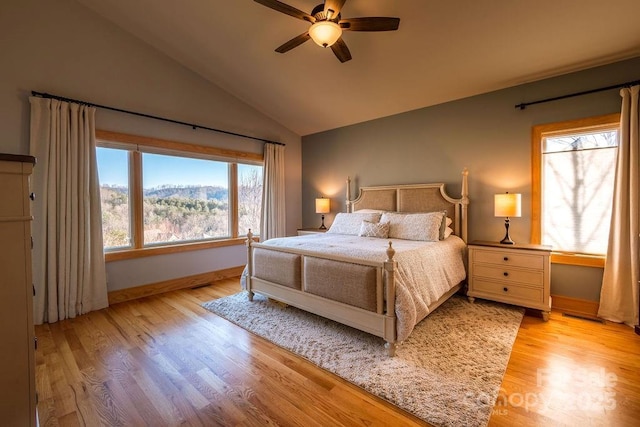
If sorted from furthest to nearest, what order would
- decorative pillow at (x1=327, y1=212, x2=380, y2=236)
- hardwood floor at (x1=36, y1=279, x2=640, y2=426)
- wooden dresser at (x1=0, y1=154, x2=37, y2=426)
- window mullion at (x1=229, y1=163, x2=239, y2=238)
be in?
window mullion at (x1=229, y1=163, x2=239, y2=238) < decorative pillow at (x1=327, y1=212, x2=380, y2=236) < hardwood floor at (x1=36, y1=279, x2=640, y2=426) < wooden dresser at (x1=0, y1=154, x2=37, y2=426)

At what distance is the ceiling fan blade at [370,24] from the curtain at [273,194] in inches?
117

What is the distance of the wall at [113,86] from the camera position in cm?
270

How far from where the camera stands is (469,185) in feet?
11.7

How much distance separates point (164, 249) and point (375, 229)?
9.40 ft

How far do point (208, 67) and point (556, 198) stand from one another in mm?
4691

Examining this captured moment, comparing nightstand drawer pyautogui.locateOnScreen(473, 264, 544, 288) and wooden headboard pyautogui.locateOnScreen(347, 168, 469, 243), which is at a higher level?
wooden headboard pyautogui.locateOnScreen(347, 168, 469, 243)

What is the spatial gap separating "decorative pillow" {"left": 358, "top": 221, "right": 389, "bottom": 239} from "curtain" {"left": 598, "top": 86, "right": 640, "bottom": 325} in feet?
7.08

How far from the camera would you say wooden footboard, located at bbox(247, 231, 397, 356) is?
209 centimetres

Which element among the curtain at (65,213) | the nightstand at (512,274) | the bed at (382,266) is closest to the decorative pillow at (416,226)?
the bed at (382,266)

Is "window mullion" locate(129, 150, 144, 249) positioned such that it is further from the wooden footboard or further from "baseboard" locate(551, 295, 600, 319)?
"baseboard" locate(551, 295, 600, 319)

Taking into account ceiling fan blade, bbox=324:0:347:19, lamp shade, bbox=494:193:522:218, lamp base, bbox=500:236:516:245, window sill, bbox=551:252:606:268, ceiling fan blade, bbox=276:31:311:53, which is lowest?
window sill, bbox=551:252:606:268

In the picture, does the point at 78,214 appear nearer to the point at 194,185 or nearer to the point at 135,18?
the point at 194,185

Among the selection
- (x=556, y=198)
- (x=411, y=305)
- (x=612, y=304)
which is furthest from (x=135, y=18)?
(x=612, y=304)

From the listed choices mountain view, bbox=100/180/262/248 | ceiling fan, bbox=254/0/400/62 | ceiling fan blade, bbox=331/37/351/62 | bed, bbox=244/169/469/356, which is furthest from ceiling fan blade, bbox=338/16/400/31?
mountain view, bbox=100/180/262/248
